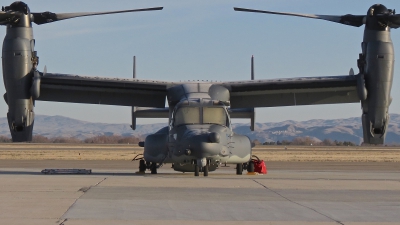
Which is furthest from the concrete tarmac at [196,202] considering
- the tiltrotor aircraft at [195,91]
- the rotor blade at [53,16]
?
the rotor blade at [53,16]

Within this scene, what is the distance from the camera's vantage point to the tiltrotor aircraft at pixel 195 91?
2188 cm

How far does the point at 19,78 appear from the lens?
23.2 metres

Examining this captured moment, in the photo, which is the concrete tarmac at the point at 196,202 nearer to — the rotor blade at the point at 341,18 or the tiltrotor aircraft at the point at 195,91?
the tiltrotor aircraft at the point at 195,91

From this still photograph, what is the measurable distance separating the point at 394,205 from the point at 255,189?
4.12 meters

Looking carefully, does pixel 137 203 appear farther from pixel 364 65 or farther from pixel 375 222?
pixel 364 65

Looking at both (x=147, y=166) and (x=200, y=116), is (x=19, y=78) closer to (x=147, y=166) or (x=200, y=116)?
(x=147, y=166)

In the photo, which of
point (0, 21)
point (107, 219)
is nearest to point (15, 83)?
point (0, 21)

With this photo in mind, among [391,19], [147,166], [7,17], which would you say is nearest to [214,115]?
[147,166]

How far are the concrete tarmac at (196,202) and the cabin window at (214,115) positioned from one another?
148 inches

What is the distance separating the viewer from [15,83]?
76.0 ft

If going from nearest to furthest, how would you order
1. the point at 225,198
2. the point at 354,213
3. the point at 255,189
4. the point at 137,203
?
1. the point at 354,213
2. the point at 137,203
3. the point at 225,198
4. the point at 255,189

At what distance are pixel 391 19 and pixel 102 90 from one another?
10621 mm

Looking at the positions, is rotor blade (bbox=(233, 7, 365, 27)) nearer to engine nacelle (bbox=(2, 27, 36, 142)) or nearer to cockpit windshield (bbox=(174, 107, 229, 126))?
cockpit windshield (bbox=(174, 107, 229, 126))

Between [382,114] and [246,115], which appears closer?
[382,114]
